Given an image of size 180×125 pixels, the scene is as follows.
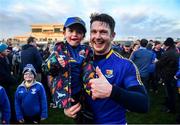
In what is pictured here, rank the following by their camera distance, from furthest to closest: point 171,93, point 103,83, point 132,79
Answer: point 171,93 → point 132,79 → point 103,83

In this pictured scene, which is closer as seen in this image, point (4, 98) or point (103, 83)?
point (103, 83)

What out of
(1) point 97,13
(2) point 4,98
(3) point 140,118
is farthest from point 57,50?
(3) point 140,118

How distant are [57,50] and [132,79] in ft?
2.41

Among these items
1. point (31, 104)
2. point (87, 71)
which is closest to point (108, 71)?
point (87, 71)

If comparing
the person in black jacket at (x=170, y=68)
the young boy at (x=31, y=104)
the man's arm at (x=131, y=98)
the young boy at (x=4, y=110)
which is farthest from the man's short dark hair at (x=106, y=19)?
the person in black jacket at (x=170, y=68)

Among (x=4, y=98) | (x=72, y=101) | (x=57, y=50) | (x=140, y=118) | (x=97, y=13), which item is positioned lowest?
(x=140, y=118)

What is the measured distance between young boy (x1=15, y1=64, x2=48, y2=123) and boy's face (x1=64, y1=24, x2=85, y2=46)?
11.0ft

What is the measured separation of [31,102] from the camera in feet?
21.2

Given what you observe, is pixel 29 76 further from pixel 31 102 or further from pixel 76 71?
pixel 76 71

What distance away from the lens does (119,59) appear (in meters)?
2.98

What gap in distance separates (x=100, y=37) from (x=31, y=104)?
12.6ft

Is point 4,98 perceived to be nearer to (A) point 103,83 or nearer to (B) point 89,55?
(B) point 89,55

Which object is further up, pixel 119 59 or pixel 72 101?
pixel 119 59

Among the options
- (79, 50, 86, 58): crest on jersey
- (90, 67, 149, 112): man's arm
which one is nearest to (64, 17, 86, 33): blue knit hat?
(79, 50, 86, 58): crest on jersey
